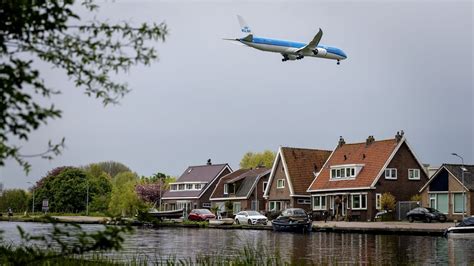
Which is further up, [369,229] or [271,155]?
[271,155]

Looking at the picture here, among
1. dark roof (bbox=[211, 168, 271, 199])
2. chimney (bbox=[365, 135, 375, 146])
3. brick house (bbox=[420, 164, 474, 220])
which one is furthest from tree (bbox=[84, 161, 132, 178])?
brick house (bbox=[420, 164, 474, 220])

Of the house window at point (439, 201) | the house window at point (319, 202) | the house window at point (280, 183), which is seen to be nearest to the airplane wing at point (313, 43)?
the house window at point (439, 201)

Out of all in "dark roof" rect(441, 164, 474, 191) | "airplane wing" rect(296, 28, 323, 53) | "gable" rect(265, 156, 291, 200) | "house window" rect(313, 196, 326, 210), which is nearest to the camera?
"airplane wing" rect(296, 28, 323, 53)

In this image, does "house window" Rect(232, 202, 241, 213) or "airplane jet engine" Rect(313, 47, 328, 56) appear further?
"house window" Rect(232, 202, 241, 213)

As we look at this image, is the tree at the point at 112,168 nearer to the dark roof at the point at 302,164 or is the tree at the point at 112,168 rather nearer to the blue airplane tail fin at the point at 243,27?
the dark roof at the point at 302,164

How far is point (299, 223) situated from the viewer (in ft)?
186

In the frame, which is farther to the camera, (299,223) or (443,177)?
(443,177)

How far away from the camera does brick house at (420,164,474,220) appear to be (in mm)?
64812

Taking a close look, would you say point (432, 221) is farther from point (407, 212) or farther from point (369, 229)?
point (369, 229)

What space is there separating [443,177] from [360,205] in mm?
8923

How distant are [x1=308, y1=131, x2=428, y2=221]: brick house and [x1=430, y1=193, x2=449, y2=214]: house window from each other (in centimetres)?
517

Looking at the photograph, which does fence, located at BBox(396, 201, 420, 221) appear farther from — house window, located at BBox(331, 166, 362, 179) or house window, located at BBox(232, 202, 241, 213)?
house window, located at BBox(232, 202, 241, 213)

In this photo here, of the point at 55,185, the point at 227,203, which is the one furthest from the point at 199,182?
the point at 55,185

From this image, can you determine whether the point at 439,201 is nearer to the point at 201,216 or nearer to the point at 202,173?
the point at 201,216
